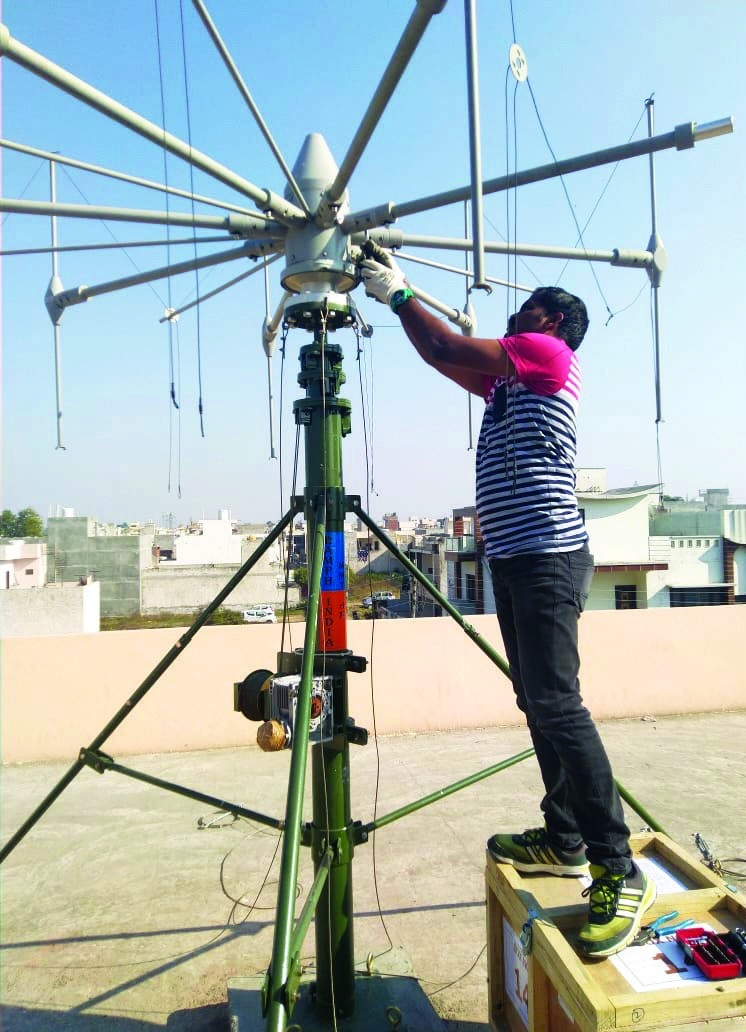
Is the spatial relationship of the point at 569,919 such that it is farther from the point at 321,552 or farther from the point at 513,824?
the point at 513,824

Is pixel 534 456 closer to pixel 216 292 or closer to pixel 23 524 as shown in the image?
pixel 216 292

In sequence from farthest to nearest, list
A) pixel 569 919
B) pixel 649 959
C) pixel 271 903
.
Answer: pixel 271 903 < pixel 569 919 < pixel 649 959

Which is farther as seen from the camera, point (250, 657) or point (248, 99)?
point (250, 657)

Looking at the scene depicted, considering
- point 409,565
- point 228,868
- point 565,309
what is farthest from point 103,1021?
point 565,309

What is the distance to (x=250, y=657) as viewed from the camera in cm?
683

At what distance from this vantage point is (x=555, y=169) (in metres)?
2.36

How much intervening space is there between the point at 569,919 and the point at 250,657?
16.4ft

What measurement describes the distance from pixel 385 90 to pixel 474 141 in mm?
378

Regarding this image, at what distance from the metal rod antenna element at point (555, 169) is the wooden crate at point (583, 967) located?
7.66 feet

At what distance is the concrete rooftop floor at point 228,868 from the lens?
10.3 feet

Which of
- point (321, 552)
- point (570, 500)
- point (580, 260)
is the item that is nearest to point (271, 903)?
point (321, 552)

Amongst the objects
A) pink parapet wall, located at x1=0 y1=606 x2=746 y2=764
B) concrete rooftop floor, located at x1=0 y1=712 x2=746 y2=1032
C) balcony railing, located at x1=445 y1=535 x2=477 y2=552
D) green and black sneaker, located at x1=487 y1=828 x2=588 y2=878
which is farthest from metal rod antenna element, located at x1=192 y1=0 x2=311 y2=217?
balcony railing, located at x1=445 y1=535 x2=477 y2=552

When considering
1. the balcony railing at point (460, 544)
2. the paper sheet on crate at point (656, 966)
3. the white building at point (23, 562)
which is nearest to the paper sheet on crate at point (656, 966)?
the paper sheet on crate at point (656, 966)

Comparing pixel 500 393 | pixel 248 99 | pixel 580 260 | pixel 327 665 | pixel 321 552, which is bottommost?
pixel 327 665
